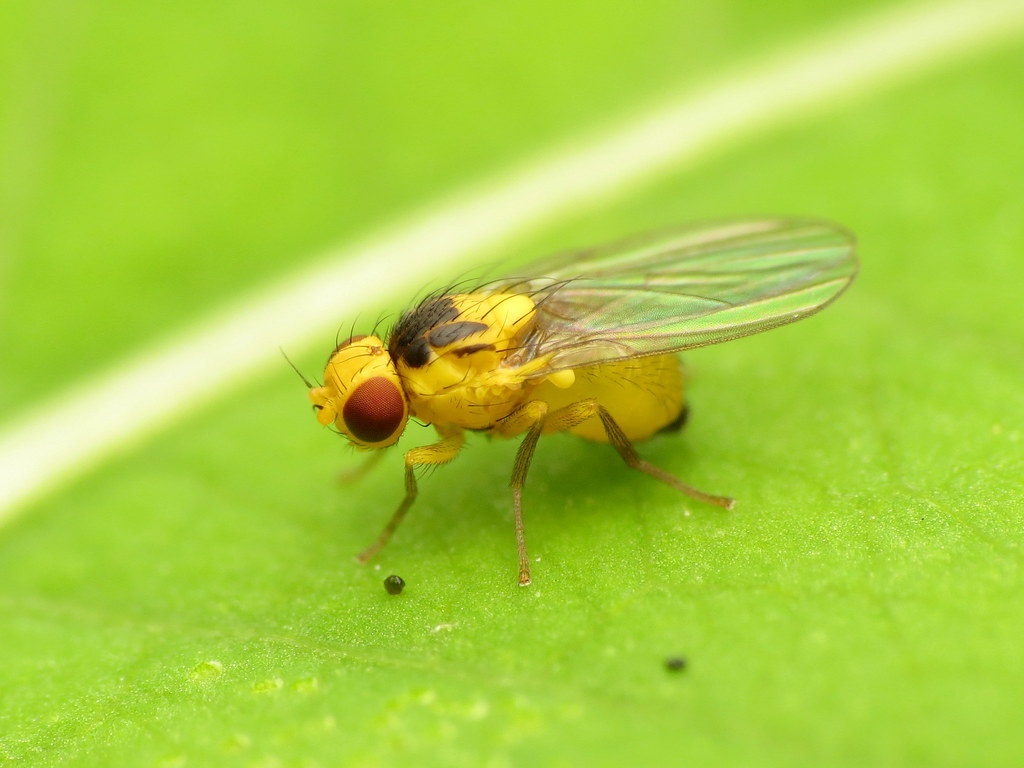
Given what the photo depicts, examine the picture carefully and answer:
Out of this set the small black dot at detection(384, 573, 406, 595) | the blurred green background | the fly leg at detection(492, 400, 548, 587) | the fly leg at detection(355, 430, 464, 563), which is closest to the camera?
the blurred green background

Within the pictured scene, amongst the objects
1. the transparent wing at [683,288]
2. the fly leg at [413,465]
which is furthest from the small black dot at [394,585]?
the transparent wing at [683,288]

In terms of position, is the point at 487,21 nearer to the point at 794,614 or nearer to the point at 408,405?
the point at 408,405

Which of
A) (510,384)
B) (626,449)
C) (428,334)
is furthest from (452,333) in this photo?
(626,449)

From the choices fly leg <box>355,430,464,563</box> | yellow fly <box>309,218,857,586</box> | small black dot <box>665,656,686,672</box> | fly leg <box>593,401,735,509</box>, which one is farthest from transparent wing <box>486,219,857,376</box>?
small black dot <box>665,656,686,672</box>

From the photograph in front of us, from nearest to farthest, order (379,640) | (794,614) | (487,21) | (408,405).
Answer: (794,614), (379,640), (408,405), (487,21)

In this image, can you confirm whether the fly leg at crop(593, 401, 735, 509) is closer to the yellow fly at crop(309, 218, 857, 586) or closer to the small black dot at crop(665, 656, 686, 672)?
the yellow fly at crop(309, 218, 857, 586)

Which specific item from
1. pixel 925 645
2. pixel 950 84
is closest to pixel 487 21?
pixel 950 84
